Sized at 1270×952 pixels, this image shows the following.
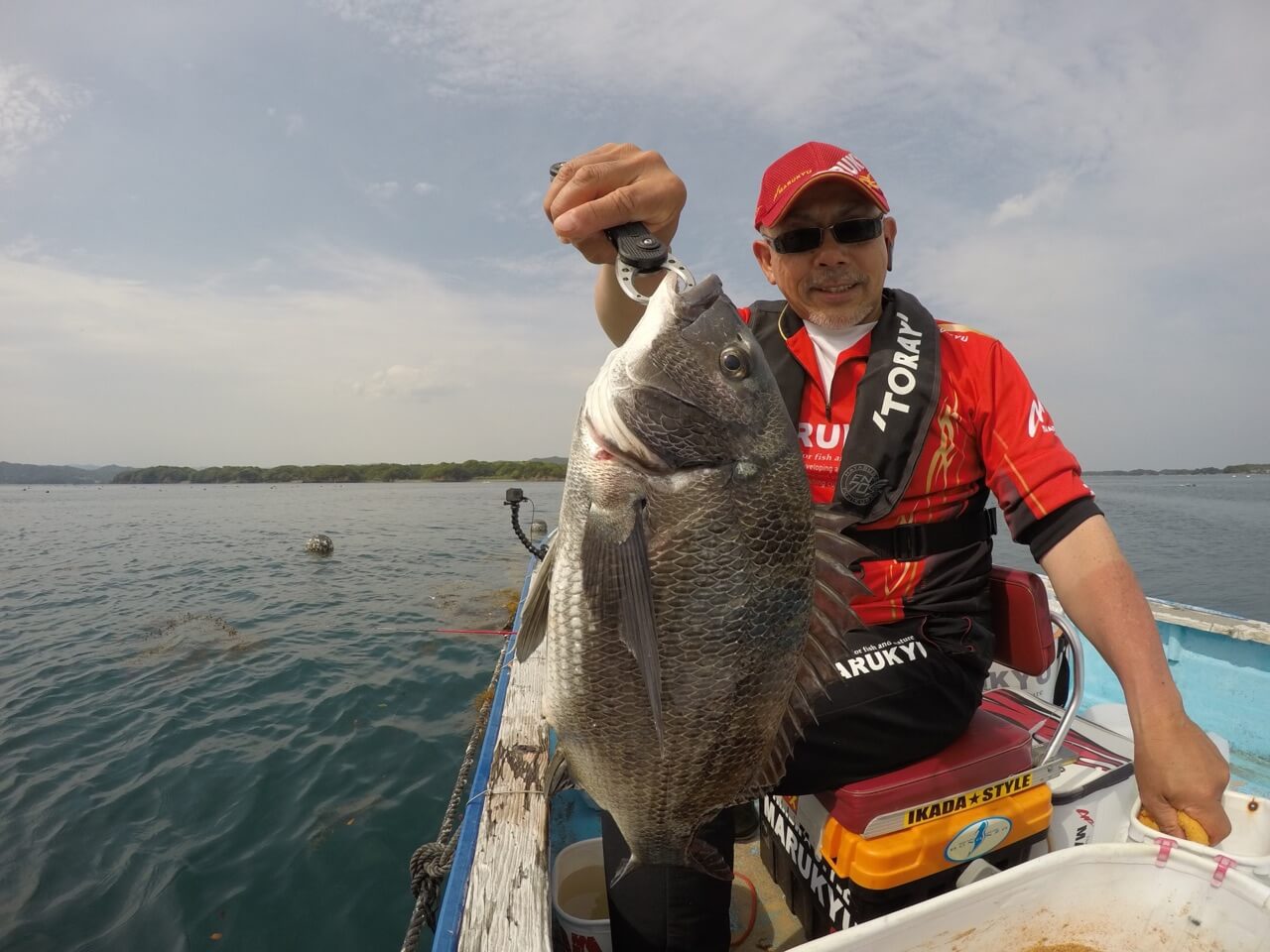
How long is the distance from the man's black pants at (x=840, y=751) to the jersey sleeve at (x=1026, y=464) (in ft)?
2.06

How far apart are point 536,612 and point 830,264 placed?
2093 millimetres

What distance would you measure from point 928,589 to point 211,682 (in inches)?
440

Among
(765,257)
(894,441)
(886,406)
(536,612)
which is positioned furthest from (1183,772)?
(765,257)

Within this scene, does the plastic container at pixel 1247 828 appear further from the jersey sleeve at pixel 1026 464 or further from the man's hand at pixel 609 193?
the man's hand at pixel 609 193

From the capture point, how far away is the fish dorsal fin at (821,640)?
1926mm

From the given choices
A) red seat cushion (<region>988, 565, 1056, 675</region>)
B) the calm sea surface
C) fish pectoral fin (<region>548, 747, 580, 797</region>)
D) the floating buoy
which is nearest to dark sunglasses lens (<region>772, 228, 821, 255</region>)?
red seat cushion (<region>988, 565, 1056, 675</region>)

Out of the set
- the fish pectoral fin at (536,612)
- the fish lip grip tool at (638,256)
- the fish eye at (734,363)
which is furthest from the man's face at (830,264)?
the fish pectoral fin at (536,612)

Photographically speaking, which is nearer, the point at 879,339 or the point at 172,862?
the point at 879,339

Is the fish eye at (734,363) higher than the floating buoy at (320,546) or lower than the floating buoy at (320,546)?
higher

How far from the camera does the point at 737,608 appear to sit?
5.80ft

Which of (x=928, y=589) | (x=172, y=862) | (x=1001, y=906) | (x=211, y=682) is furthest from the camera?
(x=211, y=682)

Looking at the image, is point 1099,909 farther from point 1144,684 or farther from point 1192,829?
point 1144,684

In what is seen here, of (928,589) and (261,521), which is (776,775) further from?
(261,521)

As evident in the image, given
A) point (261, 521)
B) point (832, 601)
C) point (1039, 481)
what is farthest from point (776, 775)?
point (261, 521)
